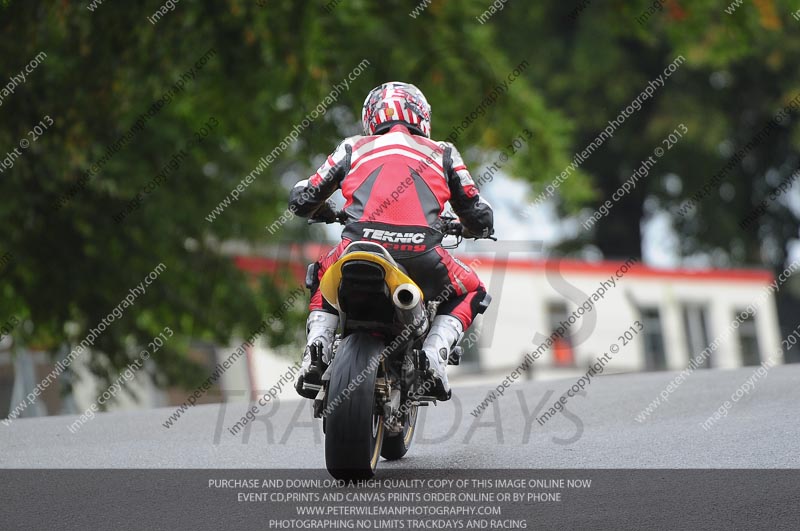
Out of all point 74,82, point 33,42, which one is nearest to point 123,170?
point 74,82

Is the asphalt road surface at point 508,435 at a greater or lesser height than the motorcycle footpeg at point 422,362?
greater

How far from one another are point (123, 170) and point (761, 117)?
797 inches

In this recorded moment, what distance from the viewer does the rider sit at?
21.9ft

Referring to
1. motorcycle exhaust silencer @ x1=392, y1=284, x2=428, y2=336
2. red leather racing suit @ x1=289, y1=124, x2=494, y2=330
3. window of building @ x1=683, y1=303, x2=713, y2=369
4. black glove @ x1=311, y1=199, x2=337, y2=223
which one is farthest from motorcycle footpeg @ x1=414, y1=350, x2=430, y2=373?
window of building @ x1=683, y1=303, x2=713, y2=369

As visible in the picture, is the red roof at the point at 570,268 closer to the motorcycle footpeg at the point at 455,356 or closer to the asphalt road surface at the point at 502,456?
the asphalt road surface at the point at 502,456

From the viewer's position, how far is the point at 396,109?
7.15 metres

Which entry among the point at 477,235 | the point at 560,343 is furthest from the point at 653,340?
the point at 477,235

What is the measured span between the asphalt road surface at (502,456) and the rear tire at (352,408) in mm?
452

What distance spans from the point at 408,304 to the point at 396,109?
1.39 meters

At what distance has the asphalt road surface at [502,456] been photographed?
19.1ft

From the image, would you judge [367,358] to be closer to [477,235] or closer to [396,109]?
[477,235]

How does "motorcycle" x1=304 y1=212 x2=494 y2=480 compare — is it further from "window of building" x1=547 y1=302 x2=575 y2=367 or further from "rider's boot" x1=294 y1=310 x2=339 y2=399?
"window of building" x1=547 y1=302 x2=575 y2=367

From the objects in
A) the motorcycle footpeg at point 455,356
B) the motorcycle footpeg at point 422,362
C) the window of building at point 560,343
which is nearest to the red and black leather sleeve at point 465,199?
the motorcycle footpeg at point 455,356

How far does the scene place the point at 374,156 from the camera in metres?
6.98
